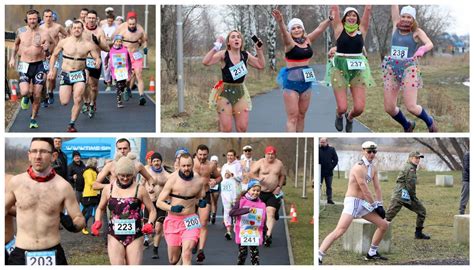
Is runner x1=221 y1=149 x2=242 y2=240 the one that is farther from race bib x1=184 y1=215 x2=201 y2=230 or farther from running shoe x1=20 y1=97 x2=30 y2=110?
race bib x1=184 y1=215 x2=201 y2=230

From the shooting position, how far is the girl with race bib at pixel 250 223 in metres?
13.3

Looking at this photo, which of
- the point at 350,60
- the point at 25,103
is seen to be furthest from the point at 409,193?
the point at 25,103

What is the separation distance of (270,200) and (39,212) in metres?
4.56

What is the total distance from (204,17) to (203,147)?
4.12m

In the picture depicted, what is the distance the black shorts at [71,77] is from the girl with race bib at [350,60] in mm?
3185

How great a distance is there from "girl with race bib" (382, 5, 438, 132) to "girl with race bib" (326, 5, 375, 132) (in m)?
0.37

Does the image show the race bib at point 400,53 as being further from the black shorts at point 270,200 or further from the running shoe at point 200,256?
the running shoe at point 200,256

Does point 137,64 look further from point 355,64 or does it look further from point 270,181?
point 355,64

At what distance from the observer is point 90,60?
1493 centimetres

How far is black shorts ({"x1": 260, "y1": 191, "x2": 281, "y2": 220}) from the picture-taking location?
15.0m

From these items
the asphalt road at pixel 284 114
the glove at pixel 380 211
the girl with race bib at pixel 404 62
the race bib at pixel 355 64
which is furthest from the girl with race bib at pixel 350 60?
the glove at pixel 380 211

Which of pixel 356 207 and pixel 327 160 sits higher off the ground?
pixel 327 160

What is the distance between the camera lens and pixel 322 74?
667 inches

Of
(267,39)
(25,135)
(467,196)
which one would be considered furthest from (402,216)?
(267,39)
